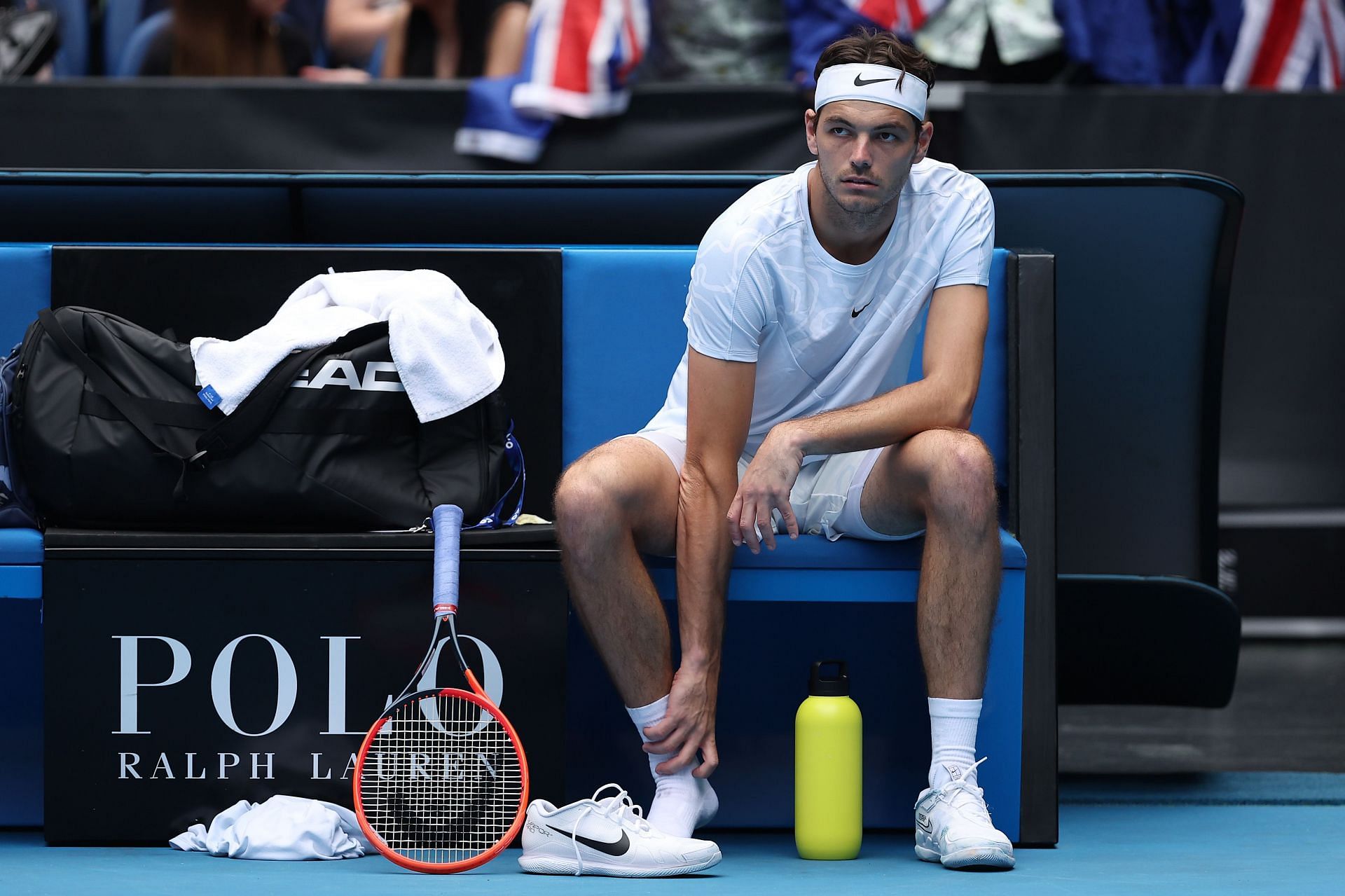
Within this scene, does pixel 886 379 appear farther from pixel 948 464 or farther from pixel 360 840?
pixel 360 840

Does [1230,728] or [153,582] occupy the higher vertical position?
[153,582]

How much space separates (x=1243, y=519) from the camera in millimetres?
4195

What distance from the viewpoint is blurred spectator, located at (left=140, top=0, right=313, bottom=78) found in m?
3.85

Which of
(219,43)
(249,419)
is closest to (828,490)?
(249,419)

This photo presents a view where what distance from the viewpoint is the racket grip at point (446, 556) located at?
6.78ft

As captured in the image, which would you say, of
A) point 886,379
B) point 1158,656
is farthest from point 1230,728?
point 886,379

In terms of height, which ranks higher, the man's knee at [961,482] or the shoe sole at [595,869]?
the man's knee at [961,482]

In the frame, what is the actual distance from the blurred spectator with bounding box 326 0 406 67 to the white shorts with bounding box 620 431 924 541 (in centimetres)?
212

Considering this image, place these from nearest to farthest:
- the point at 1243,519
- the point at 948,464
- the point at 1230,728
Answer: the point at 948,464 < the point at 1230,728 < the point at 1243,519

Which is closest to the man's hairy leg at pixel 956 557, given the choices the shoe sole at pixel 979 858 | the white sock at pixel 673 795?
the shoe sole at pixel 979 858

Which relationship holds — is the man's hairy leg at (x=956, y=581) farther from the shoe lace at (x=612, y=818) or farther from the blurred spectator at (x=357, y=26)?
the blurred spectator at (x=357, y=26)

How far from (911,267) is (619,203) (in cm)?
68

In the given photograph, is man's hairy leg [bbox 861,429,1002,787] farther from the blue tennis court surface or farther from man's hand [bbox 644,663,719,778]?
man's hand [bbox 644,663,719,778]

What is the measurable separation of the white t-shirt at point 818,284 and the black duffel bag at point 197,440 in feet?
1.40
